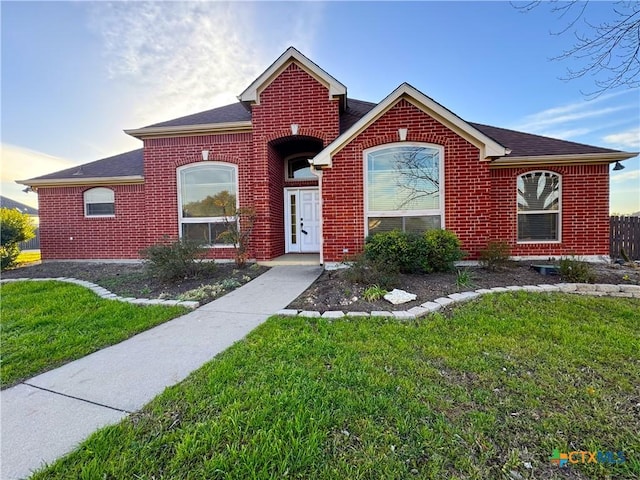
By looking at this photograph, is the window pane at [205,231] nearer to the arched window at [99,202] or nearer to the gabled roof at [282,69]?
the arched window at [99,202]

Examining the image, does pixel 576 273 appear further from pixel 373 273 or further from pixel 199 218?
pixel 199 218

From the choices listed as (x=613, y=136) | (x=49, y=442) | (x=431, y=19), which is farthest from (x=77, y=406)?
(x=613, y=136)

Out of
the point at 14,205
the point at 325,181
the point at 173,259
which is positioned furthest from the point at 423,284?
the point at 14,205

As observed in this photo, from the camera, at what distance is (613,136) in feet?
30.9

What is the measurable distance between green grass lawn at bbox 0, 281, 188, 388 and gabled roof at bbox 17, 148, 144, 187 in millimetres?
4962

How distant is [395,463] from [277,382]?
119 centimetres

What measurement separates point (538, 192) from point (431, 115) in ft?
14.5

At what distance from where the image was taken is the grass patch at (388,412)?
5.58ft

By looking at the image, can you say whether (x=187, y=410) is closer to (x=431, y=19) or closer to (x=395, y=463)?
(x=395, y=463)

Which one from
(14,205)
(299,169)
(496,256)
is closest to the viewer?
(496,256)

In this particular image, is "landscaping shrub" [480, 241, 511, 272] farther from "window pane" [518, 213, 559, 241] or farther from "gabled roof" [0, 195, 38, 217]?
"gabled roof" [0, 195, 38, 217]

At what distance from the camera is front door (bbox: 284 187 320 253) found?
10.3 m

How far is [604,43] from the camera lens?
4441 mm

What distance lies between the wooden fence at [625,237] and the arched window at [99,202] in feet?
57.2
